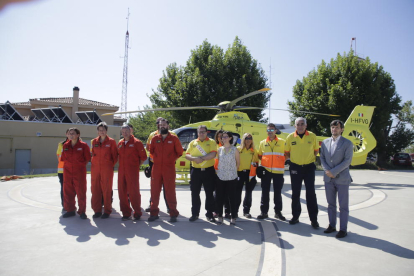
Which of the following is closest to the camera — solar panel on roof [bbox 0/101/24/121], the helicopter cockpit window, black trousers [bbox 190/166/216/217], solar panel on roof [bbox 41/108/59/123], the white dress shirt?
the white dress shirt

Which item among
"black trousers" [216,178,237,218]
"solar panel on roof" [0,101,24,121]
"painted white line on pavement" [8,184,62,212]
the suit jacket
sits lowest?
"painted white line on pavement" [8,184,62,212]

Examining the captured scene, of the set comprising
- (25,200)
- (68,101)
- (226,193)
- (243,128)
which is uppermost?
(68,101)

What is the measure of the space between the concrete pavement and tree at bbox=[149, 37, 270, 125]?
1474cm

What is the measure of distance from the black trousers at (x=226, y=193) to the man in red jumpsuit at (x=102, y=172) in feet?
6.84

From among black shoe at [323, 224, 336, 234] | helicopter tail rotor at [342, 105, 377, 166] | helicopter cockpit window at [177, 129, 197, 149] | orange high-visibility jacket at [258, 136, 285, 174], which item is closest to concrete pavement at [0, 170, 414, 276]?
black shoe at [323, 224, 336, 234]

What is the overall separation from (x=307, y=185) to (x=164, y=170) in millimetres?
2594

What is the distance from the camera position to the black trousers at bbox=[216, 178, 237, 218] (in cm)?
506

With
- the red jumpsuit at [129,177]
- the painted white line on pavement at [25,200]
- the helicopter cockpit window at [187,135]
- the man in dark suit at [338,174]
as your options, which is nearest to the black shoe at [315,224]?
the man in dark suit at [338,174]

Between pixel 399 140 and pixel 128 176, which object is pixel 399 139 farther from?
pixel 128 176

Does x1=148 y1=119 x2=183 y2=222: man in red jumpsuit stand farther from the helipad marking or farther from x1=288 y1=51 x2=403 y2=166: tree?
x1=288 y1=51 x2=403 y2=166: tree

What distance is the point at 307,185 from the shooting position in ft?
16.2

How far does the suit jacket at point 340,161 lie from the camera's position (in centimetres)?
442

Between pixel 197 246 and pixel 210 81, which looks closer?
pixel 197 246

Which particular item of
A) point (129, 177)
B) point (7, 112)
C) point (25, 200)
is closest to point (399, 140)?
point (129, 177)
